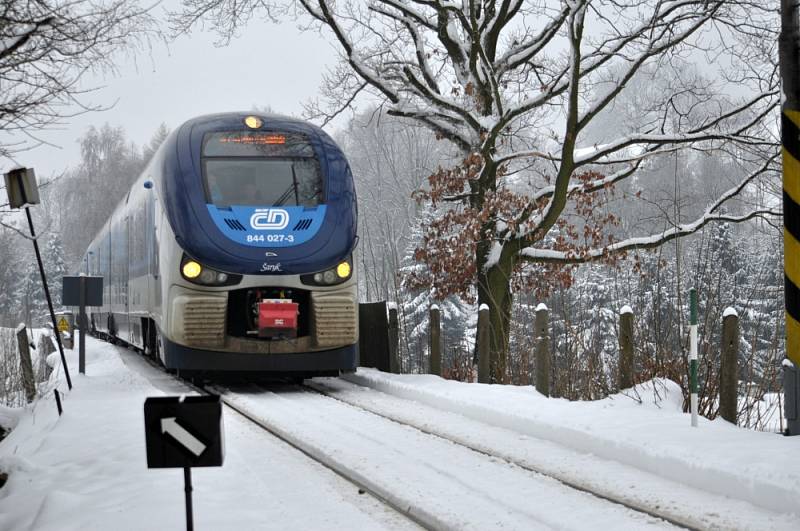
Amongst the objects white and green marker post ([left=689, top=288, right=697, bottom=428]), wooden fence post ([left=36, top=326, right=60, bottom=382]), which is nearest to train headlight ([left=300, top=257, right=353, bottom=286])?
white and green marker post ([left=689, top=288, right=697, bottom=428])

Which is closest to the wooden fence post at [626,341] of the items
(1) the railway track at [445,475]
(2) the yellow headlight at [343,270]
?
(1) the railway track at [445,475]

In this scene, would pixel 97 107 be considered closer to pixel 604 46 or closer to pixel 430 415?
pixel 430 415

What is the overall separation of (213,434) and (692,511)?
2910mm

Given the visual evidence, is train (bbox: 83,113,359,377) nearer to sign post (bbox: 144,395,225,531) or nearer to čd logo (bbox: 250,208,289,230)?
čd logo (bbox: 250,208,289,230)

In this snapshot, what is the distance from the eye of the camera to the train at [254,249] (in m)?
10.9

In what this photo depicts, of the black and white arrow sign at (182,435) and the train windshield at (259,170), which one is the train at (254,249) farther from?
the black and white arrow sign at (182,435)

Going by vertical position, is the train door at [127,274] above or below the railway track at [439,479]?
above

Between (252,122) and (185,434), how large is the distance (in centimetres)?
851

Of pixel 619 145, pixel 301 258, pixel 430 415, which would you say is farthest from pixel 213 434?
pixel 619 145

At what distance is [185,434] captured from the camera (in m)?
4.00

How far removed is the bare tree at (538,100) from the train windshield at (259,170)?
3.52 metres

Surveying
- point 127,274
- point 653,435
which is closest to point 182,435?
point 653,435

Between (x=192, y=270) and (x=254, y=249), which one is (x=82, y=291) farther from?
(x=254, y=249)

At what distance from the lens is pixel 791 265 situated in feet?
22.3
